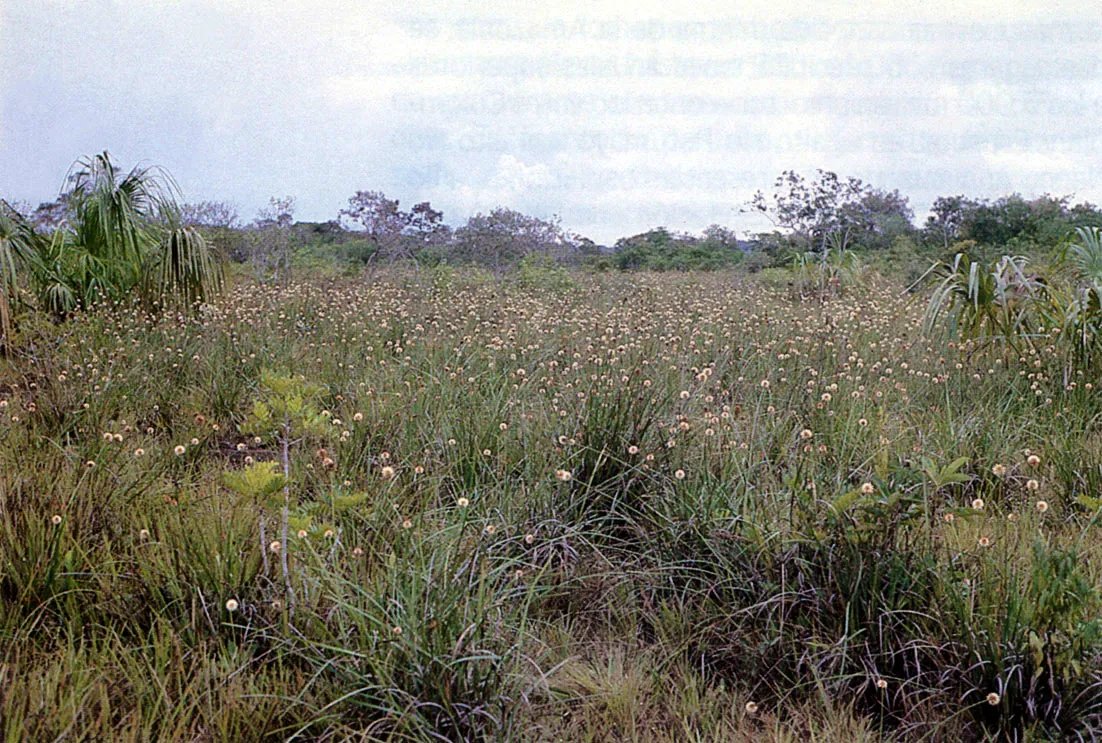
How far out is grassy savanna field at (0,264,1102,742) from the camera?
191 centimetres

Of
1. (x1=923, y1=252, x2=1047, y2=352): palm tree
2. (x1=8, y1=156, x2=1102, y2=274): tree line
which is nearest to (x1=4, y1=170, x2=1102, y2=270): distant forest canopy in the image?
(x1=8, y1=156, x2=1102, y2=274): tree line

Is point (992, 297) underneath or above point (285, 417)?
above

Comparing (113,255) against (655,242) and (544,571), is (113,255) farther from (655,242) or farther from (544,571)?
(655,242)

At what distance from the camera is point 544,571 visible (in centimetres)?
233

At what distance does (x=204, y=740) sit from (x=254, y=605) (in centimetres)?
42

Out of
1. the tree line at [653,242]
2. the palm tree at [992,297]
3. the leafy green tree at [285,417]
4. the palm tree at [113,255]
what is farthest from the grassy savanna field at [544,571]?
the tree line at [653,242]

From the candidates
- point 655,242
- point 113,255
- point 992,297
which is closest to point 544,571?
point 992,297

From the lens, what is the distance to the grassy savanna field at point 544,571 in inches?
75.1

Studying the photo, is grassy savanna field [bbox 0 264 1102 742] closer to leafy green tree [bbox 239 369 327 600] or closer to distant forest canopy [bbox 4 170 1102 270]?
leafy green tree [bbox 239 369 327 600]

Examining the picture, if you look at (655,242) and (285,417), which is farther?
(655,242)

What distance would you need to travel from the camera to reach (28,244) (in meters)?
6.44

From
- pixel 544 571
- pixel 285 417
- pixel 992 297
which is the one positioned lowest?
pixel 544 571

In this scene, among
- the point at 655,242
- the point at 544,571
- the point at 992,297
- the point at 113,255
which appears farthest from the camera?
the point at 655,242

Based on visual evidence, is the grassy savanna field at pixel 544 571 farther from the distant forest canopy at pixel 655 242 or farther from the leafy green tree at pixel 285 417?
the distant forest canopy at pixel 655 242
